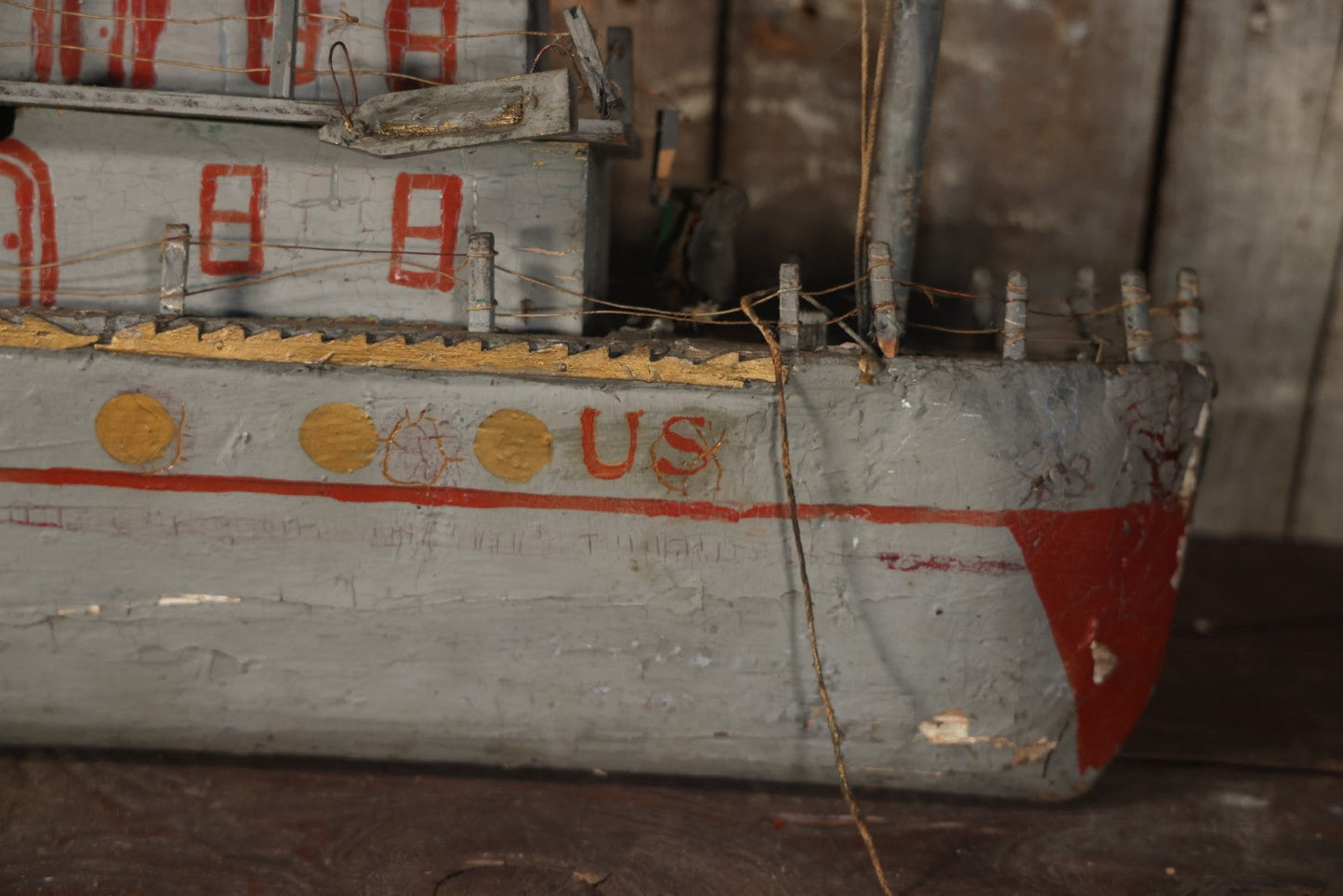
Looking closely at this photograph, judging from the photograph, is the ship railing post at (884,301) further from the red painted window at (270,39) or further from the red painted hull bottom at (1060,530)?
the red painted window at (270,39)

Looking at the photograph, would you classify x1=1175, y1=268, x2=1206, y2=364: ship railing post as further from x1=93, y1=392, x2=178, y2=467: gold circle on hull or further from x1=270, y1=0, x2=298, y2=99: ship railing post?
x1=93, y1=392, x2=178, y2=467: gold circle on hull

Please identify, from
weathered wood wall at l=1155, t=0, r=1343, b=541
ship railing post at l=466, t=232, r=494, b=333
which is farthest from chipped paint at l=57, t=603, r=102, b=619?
weathered wood wall at l=1155, t=0, r=1343, b=541

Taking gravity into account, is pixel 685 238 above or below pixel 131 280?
above

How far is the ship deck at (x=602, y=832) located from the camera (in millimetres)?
2561

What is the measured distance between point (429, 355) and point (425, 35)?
968 millimetres

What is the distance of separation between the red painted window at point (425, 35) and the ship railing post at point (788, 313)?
3.86ft

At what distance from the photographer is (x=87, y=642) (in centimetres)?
287

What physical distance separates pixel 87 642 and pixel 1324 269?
18.2 ft

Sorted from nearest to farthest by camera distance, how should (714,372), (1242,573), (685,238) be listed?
(714,372) → (685,238) → (1242,573)

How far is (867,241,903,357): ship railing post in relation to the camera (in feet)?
8.76

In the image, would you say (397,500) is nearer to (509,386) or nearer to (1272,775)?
(509,386)

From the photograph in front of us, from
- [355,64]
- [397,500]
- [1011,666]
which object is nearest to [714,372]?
[397,500]

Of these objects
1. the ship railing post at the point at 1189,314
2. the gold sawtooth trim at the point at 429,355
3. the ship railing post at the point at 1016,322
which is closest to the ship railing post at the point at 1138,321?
the ship railing post at the point at 1189,314

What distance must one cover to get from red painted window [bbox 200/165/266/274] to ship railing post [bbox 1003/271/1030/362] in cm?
215
